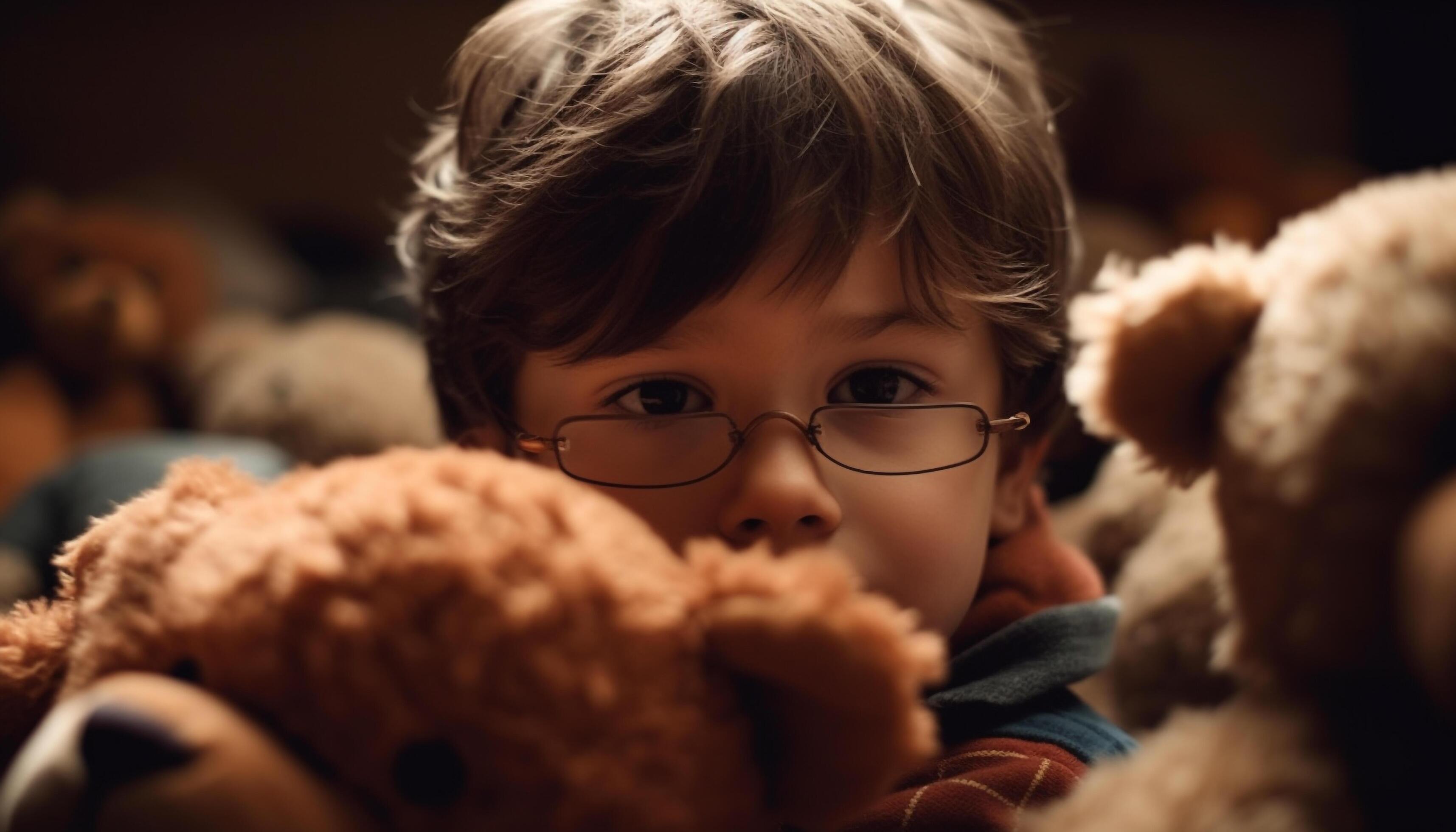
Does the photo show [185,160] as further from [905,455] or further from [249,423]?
[905,455]

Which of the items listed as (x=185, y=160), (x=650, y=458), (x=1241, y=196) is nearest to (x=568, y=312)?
(x=650, y=458)

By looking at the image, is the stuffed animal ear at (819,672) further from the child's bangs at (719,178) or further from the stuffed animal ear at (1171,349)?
the child's bangs at (719,178)

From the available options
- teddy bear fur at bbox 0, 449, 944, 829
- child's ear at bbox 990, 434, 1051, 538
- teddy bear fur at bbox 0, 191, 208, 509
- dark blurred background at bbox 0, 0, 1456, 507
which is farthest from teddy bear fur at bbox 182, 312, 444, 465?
teddy bear fur at bbox 0, 449, 944, 829

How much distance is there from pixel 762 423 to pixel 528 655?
0.29 m

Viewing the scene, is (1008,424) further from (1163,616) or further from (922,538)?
(1163,616)

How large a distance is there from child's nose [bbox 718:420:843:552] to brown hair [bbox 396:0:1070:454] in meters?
0.08

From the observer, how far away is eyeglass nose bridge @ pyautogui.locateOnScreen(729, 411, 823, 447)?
0.64 m

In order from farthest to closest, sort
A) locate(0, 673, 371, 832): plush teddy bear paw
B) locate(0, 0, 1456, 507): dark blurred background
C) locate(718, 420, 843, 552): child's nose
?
locate(0, 0, 1456, 507): dark blurred background < locate(718, 420, 843, 552): child's nose < locate(0, 673, 371, 832): plush teddy bear paw

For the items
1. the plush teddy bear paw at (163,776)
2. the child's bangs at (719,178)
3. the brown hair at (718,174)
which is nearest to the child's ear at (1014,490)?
the brown hair at (718,174)

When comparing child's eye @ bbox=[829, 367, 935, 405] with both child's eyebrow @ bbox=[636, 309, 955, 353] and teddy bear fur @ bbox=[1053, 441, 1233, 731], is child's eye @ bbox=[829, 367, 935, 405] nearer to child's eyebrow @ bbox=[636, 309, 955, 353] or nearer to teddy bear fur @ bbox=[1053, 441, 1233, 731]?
child's eyebrow @ bbox=[636, 309, 955, 353]

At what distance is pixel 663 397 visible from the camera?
0.68 meters

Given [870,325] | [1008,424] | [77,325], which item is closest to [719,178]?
[870,325]

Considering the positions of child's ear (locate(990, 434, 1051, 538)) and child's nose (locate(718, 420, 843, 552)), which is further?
child's ear (locate(990, 434, 1051, 538))

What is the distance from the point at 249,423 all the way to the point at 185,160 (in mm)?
856
